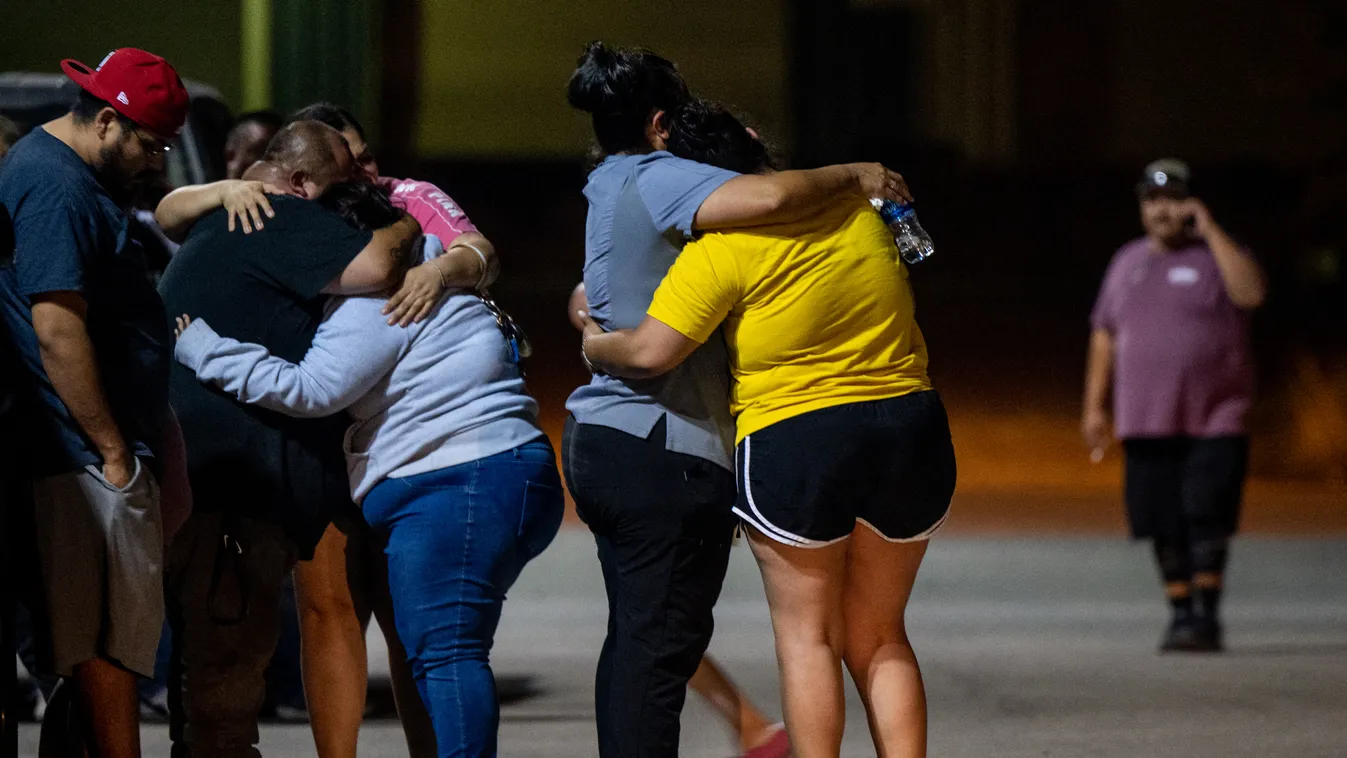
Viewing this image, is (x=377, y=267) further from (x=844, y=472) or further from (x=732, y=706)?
(x=732, y=706)

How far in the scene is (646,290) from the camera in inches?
161

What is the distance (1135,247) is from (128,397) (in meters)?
4.97

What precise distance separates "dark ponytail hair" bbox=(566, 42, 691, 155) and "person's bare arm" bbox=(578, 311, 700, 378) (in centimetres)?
45

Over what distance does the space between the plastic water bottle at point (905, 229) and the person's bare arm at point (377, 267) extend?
105 cm

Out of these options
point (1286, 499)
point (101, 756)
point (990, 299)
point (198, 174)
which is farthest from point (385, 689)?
point (990, 299)

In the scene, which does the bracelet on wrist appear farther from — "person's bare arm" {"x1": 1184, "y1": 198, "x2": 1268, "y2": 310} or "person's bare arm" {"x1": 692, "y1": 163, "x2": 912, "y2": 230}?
"person's bare arm" {"x1": 1184, "y1": 198, "x2": 1268, "y2": 310}

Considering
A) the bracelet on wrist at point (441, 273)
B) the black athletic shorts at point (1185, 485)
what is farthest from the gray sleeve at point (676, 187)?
the black athletic shorts at point (1185, 485)

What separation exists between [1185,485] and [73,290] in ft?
16.6

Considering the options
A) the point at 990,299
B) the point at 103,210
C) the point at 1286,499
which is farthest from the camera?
the point at 990,299

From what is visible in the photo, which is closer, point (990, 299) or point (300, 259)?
point (300, 259)

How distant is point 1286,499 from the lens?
38.5ft

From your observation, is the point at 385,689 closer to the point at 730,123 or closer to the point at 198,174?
the point at 198,174

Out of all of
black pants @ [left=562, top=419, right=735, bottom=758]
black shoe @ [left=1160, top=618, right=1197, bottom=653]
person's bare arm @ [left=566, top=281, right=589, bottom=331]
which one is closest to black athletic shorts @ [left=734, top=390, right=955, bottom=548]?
black pants @ [left=562, top=419, right=735, bottom=758]

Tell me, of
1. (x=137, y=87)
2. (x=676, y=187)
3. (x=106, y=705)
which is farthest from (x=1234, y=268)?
(x=106, y=705)
